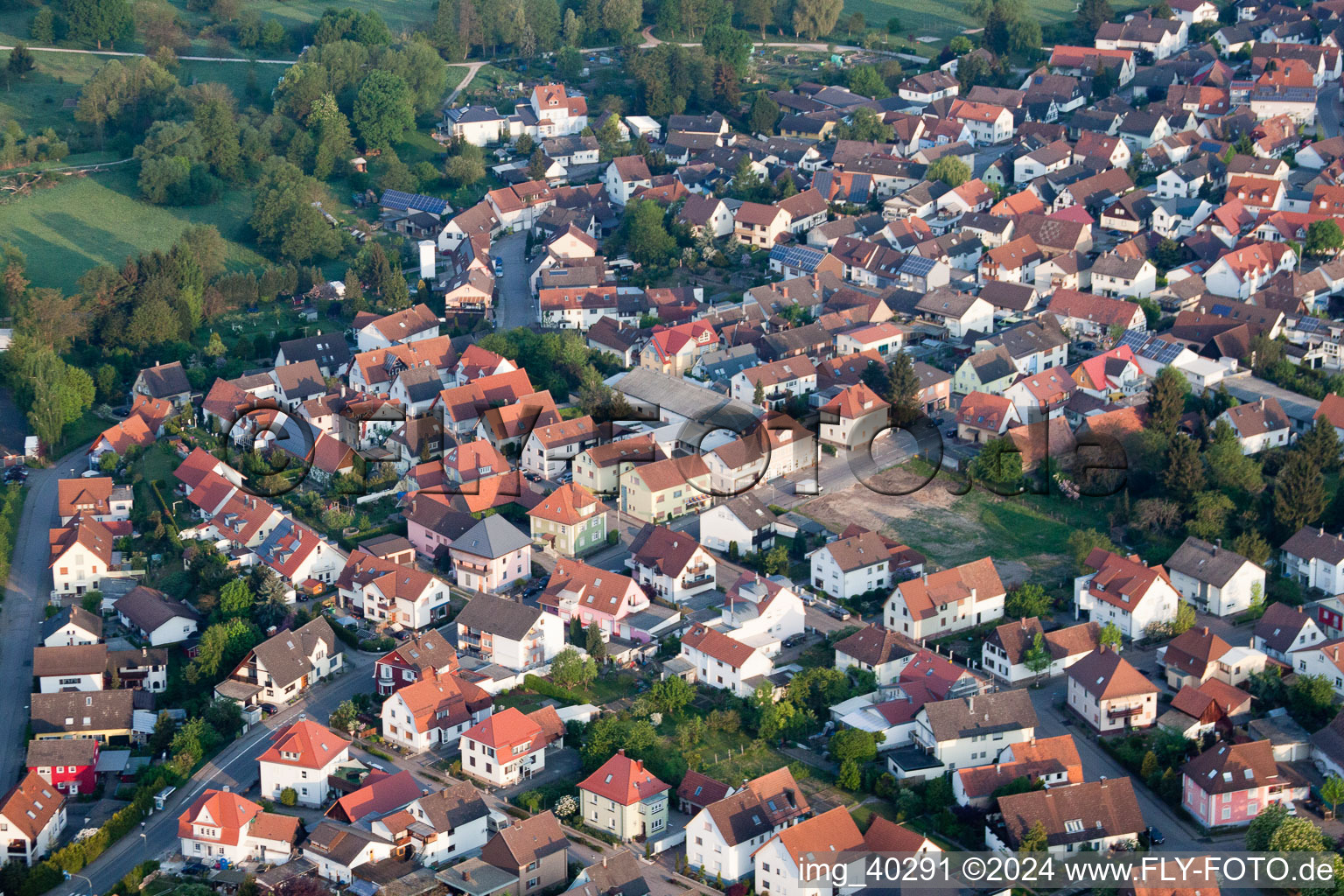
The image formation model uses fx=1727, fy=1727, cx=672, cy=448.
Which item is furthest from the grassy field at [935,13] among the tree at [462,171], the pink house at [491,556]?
the pink house at [491,556]

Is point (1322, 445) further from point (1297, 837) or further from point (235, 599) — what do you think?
point (235, 599)

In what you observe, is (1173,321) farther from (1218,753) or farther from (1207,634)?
(1218,753)

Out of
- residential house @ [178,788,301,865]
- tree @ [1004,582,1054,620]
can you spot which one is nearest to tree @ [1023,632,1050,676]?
tree @ [1004,582,1054,620]

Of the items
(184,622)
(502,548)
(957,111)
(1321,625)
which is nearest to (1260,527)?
(1321,625)

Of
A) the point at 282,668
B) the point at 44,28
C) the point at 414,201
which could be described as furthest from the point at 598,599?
the point at 44,28

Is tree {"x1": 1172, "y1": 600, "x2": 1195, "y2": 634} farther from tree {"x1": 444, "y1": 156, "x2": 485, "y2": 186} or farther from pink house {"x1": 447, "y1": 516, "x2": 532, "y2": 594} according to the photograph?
tree {"x1": 444, "y1": 156, "x2": 485, "y2": 186}

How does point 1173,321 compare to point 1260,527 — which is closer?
point 1260,527
